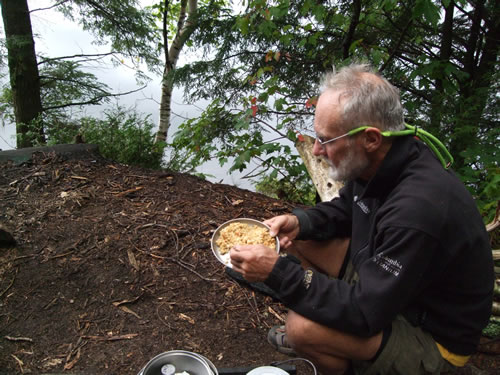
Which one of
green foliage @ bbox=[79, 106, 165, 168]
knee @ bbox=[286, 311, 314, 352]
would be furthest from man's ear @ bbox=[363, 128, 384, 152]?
green foliage @ bbox=[79, 106, 165, 168]

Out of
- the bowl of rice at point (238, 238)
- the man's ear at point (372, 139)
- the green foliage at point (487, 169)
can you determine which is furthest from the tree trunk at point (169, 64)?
the man's ear at point (372, 139)

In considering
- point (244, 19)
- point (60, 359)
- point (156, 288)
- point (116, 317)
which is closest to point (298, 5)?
point (244, 19)

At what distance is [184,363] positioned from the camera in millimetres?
1398

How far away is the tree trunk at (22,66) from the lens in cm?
565

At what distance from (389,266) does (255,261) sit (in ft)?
2.10

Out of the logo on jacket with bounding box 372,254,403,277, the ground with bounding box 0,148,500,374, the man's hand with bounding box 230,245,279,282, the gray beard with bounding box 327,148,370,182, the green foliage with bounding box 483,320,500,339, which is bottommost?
the green foliage with bounding box 483,320,500,339

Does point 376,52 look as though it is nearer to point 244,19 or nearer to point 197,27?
point 244,19

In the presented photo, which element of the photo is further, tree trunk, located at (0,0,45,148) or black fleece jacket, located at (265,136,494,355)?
tree trunk, located at (0,0,45,148)

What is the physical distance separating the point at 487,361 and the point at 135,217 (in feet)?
9.97

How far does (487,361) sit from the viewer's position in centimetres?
222

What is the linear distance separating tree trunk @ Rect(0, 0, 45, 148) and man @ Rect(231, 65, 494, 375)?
5453 millimetres

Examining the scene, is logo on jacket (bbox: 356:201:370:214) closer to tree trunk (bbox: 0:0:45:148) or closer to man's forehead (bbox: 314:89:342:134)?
man's forehead (bbox: 314:89:342:134)

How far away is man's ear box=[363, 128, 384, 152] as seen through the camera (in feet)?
5.32

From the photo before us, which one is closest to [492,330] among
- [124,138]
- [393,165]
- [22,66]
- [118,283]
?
[393,165]
